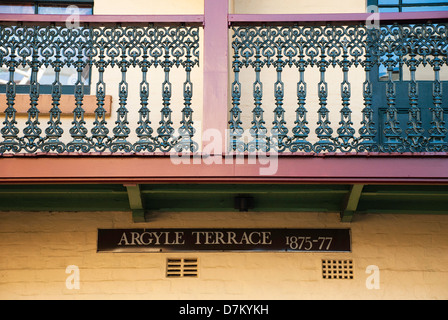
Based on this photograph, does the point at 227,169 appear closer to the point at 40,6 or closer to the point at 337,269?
the point at 337,269

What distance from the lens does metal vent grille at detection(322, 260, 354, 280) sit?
21.7 ft

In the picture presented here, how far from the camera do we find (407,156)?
5629 mm

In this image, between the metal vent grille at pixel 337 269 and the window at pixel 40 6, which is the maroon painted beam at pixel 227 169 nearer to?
the metal vent grille at pixel 337 269

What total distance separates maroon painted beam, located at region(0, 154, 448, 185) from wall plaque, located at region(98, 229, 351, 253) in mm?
1150

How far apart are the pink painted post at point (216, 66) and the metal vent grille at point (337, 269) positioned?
1830 millimetres

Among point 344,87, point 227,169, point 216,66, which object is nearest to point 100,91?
point 216,66

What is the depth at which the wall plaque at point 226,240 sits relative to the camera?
6652mm

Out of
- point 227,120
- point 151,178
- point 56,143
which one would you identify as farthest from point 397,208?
point 56,143

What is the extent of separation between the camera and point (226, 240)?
6.67m

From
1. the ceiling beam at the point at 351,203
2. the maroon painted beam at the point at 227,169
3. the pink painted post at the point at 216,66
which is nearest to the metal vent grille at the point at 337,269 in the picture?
the ceiling beam at the point at 351,203

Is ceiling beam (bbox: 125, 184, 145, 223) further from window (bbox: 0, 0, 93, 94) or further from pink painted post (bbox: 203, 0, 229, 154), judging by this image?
window (bbox: 0, 0, 93, 94)

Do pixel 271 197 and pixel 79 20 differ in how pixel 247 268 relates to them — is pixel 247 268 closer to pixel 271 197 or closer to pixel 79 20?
pixel 271 197

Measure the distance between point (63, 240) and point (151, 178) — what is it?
1.59 meters

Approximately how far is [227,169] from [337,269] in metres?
1.77
